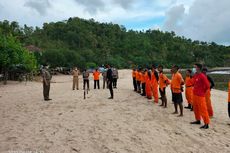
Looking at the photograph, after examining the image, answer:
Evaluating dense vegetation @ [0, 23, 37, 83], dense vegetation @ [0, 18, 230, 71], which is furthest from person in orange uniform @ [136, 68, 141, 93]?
dense vegetation @ [0, 18, 230, 71]

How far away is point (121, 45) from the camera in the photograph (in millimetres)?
108375

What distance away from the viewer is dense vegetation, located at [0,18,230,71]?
87281mm

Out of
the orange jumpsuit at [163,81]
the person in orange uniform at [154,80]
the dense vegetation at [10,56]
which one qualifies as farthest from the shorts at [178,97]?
the dense vegetation at [10,56]

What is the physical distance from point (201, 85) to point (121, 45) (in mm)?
99624

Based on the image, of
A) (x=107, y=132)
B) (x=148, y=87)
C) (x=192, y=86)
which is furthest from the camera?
(x=148, y=87)

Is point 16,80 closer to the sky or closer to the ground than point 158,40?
closer to the ground

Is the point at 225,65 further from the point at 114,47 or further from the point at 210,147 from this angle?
the point at 210,147

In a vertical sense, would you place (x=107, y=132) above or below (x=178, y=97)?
below

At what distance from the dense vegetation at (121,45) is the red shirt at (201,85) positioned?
65.4 metres

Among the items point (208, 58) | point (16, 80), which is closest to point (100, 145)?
point (16, 80)

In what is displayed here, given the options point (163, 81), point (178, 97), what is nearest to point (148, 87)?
point (163, 81)

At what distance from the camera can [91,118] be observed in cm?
1011

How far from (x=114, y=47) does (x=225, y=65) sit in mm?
42751

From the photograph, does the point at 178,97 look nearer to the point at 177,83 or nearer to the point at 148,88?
the point at 177,83
